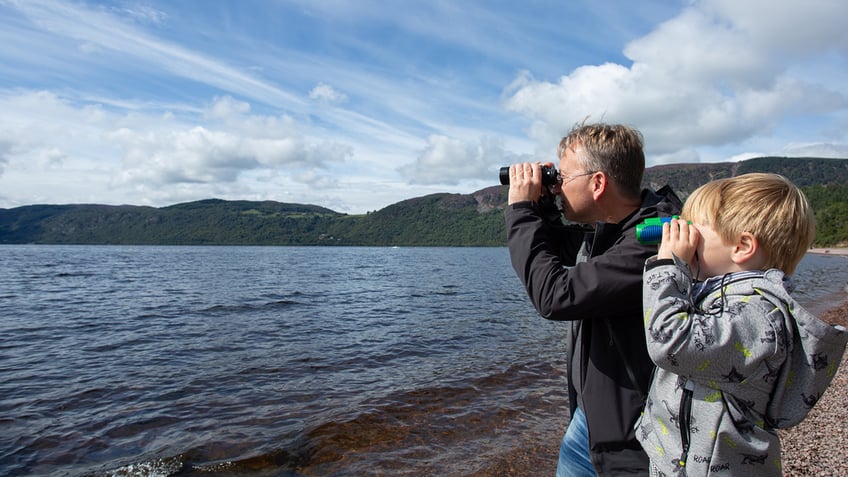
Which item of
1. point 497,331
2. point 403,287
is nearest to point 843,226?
point 403,287

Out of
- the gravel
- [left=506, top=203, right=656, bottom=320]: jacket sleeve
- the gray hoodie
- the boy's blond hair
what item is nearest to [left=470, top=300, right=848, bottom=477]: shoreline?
the gravel

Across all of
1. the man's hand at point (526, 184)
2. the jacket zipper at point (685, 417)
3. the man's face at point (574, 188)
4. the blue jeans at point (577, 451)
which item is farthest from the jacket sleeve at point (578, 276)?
the blue jeans at point (577, 451)

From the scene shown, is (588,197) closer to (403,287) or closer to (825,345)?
(825,345)

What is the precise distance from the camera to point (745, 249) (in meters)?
1.83

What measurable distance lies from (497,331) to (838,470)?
1141 centimetres

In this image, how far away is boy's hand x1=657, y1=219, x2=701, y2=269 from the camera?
182cm

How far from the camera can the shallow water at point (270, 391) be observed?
6.61 m

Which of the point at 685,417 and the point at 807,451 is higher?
the point at 685,417

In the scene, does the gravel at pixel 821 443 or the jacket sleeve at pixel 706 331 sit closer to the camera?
the jacket sleeve at pixel 706 331

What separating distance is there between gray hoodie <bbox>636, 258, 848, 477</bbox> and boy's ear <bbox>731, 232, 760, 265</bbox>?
68 mm

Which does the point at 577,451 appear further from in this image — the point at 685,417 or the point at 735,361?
the point at 735,361

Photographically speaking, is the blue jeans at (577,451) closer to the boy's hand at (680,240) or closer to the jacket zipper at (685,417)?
the jacket zipper at (685,417)

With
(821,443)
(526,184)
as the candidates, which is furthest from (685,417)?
(821,443)

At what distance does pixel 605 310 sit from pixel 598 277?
0.15 metres
